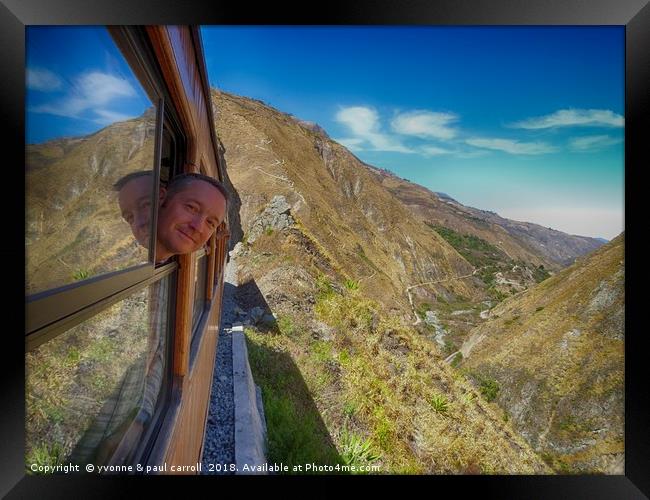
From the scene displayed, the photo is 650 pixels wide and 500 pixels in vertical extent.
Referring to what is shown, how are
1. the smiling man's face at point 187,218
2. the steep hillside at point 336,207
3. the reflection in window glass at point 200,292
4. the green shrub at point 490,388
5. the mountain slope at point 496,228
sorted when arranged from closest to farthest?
the smiling man's face at point 187,218 < the reflection in window glass at point 200,292 < the steep hillside at point 336,207 < the green shrub at point 490,388 < the mountain slope at point 496,228

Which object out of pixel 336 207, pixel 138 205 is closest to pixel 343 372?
pixel 138 205

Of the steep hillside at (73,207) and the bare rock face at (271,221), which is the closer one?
the steep hillside at (73,207)

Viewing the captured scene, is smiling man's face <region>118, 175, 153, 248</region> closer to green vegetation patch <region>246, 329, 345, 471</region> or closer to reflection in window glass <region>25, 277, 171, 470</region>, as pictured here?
reflection in window glass <region>25, 277, 171, 470</region>

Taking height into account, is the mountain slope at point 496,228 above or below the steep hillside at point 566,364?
above

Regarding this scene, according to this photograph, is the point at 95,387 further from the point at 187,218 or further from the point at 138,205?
the point at 187,218

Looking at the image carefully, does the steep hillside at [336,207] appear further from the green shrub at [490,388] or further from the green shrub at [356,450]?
the green shrub at [356,450]
